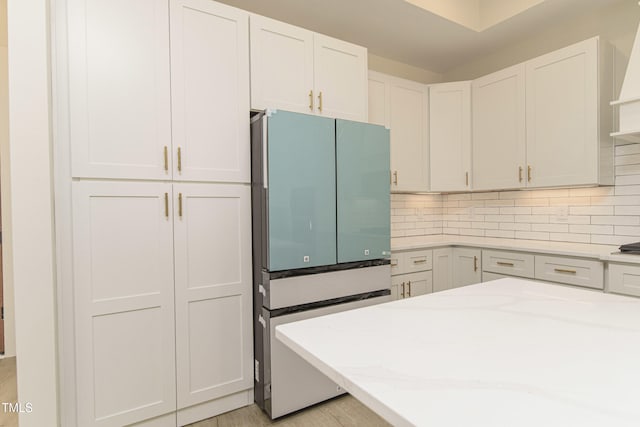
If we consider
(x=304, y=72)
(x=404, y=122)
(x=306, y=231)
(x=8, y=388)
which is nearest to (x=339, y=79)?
(x=304, y=72)

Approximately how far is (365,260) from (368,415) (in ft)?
3.02

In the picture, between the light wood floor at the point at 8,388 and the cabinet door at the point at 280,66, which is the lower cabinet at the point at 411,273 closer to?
the cabinet door at the point at 280,66

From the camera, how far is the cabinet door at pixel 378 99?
2891 mm

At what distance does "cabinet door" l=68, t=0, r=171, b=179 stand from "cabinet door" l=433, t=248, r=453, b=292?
2.31 meters

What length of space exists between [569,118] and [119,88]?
3.00 meters

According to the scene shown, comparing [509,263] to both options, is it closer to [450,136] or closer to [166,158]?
[450,136]

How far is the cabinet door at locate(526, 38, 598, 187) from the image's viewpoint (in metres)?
2.41

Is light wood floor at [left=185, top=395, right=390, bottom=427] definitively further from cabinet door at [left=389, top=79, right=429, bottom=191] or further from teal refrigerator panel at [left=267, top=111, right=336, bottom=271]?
cabinet door at [left=389, top=79, right=429, bottom=191]

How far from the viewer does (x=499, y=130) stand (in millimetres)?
2957

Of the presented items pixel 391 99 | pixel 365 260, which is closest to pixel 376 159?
pixel 365 260

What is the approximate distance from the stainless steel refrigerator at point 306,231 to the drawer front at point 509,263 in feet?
3.72

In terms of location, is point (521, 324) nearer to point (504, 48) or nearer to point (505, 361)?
point (505, 361)

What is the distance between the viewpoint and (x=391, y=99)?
3016mm

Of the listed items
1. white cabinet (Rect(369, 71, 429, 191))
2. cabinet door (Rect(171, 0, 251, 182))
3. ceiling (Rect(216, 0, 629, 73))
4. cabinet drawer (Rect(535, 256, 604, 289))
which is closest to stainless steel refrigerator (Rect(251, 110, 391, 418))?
cabinet door (Rect(171, 0, 251, 182))
